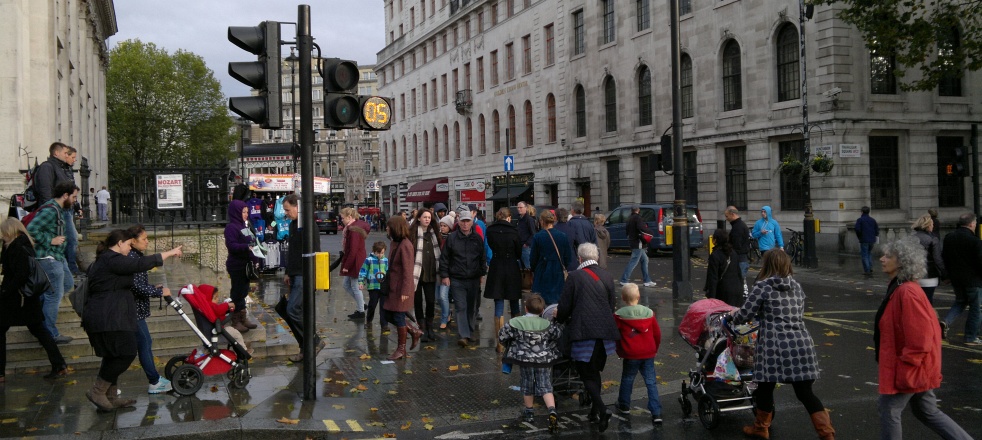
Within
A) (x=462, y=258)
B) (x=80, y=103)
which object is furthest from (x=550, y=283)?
(x=80, y=103)

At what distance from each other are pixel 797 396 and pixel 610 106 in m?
35.9

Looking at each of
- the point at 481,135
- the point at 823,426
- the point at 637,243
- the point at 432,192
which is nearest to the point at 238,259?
the point at 823,426

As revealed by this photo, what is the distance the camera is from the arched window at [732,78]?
3294 cm

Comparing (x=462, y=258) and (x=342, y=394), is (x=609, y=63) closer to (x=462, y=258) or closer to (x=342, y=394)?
(x=462, y=258)

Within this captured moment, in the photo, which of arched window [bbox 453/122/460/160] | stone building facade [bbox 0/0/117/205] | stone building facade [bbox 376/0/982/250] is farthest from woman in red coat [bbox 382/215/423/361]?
arched window [bbox 453/122/460/160]

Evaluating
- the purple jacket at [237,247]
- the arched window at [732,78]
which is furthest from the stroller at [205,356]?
the arched window at [732,78]

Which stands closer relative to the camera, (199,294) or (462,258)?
(199,294)

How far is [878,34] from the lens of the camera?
23281 mm

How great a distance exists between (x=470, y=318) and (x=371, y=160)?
113 m

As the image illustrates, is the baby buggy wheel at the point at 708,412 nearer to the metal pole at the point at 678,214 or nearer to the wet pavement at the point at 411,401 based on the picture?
the wet pavement at the point at 411,401

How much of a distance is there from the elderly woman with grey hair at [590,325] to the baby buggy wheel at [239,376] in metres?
3.45

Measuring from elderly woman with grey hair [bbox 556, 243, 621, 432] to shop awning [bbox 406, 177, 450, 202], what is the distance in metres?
53.6

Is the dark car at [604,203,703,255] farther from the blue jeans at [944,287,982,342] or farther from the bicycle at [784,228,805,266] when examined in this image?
the blue jeans at [944,287,982,342]

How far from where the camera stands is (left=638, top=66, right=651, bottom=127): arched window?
38344 millimetres
